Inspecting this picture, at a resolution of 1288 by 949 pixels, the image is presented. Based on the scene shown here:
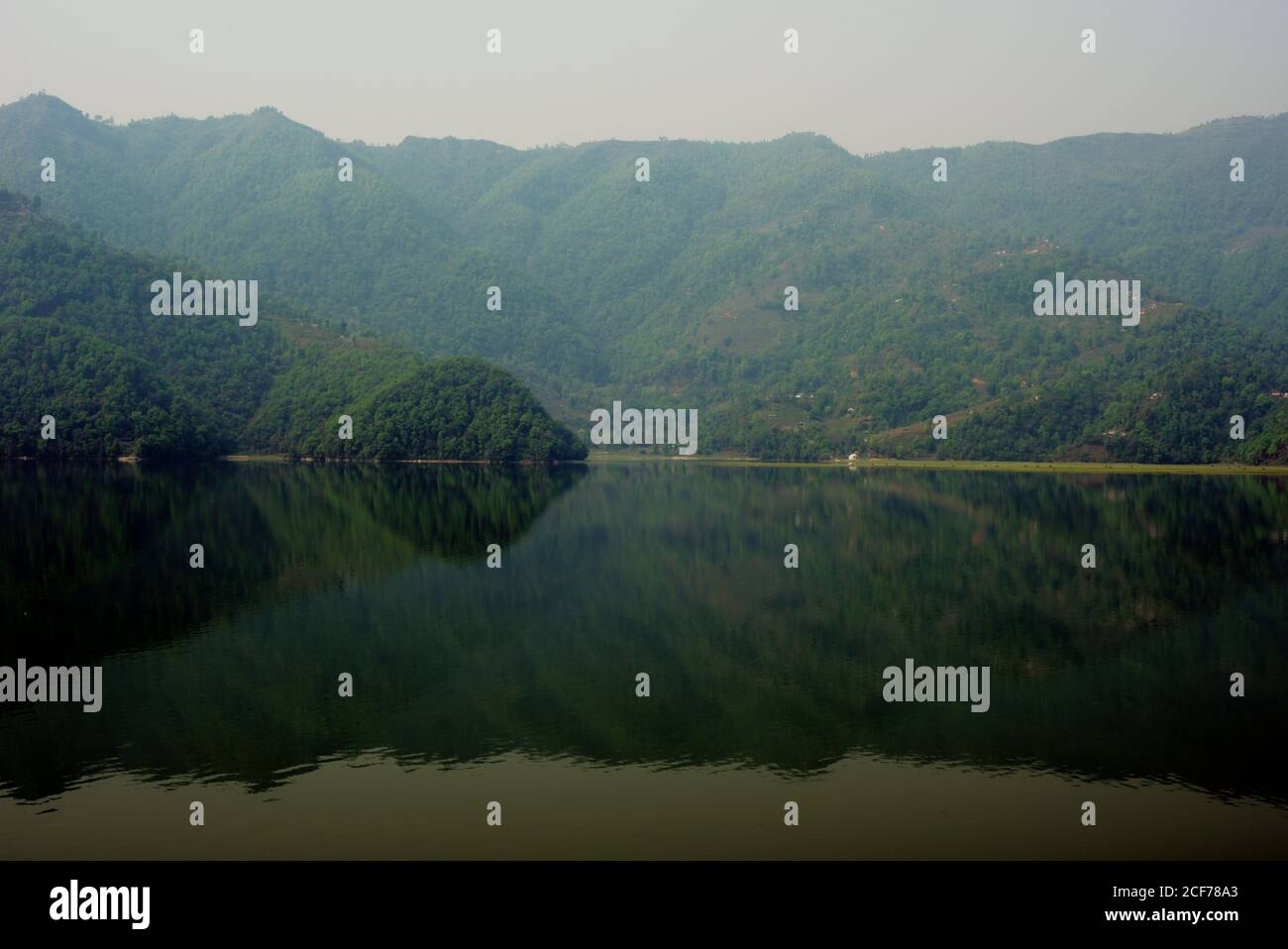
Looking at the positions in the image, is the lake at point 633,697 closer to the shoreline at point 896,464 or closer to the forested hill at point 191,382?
the shoreline at point 896,464

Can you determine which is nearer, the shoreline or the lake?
the lake

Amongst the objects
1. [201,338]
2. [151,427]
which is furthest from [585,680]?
[201,338]
